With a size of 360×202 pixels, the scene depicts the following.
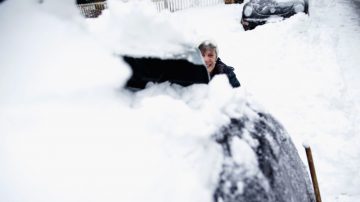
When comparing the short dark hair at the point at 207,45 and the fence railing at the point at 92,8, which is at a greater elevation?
the short dark hair at the point at 207,45

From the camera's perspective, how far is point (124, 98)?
1.92 meters

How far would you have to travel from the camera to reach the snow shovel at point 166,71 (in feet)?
6.28

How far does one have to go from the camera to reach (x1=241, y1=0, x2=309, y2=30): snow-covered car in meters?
8.01

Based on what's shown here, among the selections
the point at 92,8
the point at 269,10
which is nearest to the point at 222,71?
the point at 269,10

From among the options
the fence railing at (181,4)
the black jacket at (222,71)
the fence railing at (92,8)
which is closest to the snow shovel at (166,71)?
the black jacket at (222,71)

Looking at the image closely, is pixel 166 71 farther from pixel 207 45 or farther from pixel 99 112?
pixel 207 45

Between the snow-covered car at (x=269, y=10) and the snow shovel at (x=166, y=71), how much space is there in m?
6.74

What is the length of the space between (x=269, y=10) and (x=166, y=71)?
6891 mm

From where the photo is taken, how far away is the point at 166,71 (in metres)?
1.99

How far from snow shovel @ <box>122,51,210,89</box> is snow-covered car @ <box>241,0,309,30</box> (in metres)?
6.74

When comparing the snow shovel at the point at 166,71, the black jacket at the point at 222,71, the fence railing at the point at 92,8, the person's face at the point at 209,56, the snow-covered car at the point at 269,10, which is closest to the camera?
the snow shovel at the point at 166,71

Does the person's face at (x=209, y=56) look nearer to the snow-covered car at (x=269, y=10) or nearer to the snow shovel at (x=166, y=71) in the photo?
the snow shovel at (x=166, y=71)

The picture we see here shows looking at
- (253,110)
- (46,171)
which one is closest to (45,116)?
(46,171)

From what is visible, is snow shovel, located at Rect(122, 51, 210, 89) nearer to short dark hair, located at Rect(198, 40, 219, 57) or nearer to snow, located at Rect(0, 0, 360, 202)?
snow, located at Rect(0, 0, 360, 202)
